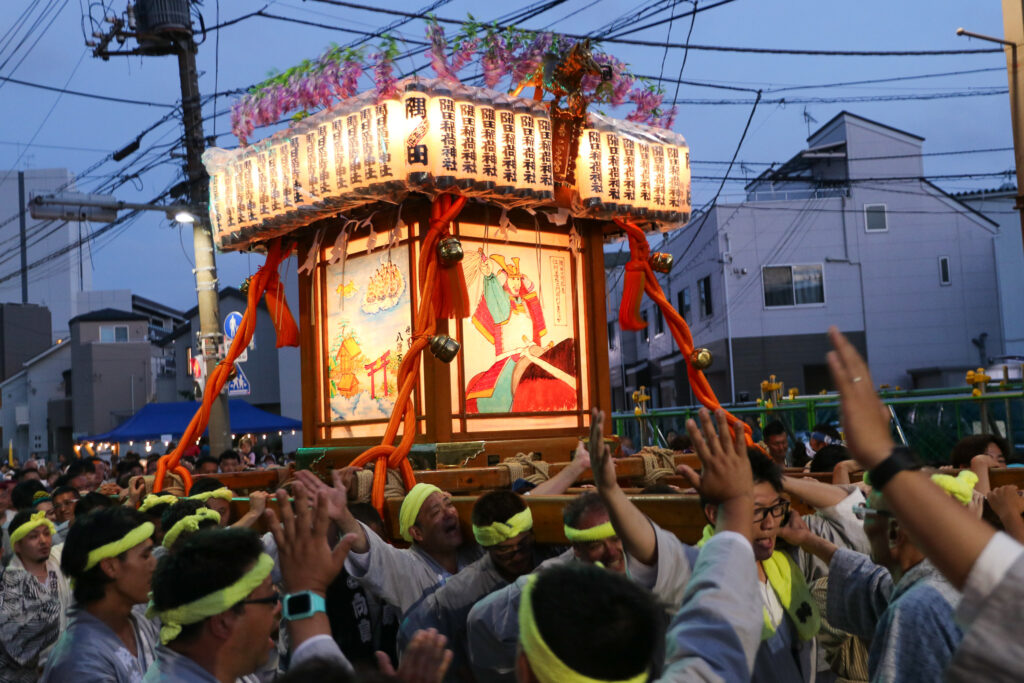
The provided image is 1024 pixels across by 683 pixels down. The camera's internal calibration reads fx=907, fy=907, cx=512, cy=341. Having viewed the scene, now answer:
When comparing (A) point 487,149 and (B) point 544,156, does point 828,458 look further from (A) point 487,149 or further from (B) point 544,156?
(A) point 487,149


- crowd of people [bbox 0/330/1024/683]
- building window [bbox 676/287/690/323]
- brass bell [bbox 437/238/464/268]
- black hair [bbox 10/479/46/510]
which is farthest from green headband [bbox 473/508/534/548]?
building window [bbox 676/287/690/323]

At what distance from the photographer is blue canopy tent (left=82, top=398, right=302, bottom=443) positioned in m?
21.8

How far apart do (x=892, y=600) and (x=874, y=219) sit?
2675 centimetres

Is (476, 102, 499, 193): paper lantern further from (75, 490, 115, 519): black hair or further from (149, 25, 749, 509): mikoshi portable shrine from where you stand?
(75, 490, 115, 519): black hair

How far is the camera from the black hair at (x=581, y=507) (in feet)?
11.8

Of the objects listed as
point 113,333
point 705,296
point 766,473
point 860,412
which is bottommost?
point 766,473

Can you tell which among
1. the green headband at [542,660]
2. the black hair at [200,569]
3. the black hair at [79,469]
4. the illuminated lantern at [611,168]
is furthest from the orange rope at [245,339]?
the green headband at [542,660]

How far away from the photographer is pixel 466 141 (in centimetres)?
752

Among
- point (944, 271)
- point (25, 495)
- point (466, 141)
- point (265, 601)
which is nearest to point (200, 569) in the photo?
point (265, 601)

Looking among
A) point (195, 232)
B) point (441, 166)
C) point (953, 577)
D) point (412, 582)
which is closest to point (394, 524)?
point (412, 582)

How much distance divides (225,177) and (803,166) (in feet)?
75.9

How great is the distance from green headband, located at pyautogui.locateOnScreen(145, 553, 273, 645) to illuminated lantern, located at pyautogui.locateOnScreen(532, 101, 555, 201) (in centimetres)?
567

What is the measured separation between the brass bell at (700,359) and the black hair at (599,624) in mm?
6683

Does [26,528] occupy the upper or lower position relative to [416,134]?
lower
